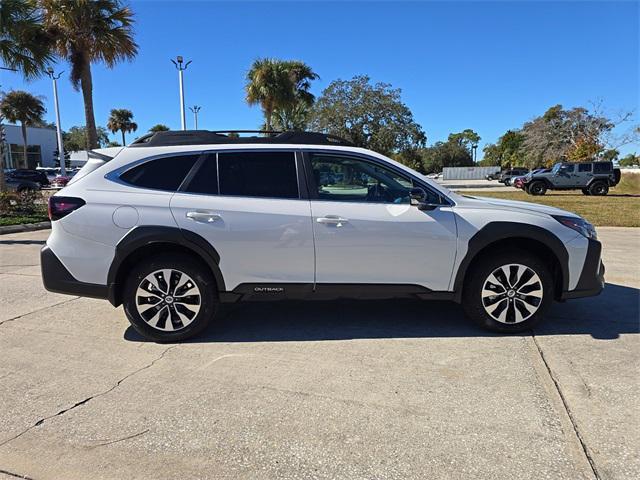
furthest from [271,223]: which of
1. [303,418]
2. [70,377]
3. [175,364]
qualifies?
[70,377]

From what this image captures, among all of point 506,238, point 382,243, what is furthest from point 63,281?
point 506,238

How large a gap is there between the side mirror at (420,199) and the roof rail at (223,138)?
A: 0.83m

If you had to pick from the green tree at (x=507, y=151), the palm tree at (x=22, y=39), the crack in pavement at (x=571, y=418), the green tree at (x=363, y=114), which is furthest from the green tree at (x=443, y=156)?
the crack in pavement at (x=571, y=418)

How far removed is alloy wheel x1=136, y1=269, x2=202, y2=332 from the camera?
4.11m

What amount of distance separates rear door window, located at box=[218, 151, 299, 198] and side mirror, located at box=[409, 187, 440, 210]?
1037mm

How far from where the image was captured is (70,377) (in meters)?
3.57

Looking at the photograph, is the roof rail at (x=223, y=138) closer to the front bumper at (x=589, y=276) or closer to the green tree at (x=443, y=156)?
the front bumper at (x=589, y=276)

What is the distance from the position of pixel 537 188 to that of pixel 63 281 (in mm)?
26001

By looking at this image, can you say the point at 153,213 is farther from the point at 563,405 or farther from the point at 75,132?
the point at 75,132

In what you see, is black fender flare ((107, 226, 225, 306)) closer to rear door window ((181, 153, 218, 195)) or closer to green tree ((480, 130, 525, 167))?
rear door window ((181, 153, 218, 195))

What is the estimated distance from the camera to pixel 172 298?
4145 mm

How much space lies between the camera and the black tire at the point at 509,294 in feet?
13.7

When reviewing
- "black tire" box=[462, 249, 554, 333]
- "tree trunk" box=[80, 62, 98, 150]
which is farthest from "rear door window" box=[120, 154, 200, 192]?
"tree trunk" box=[80, 62, 98, 150]

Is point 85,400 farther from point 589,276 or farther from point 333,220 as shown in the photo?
point 589,276
